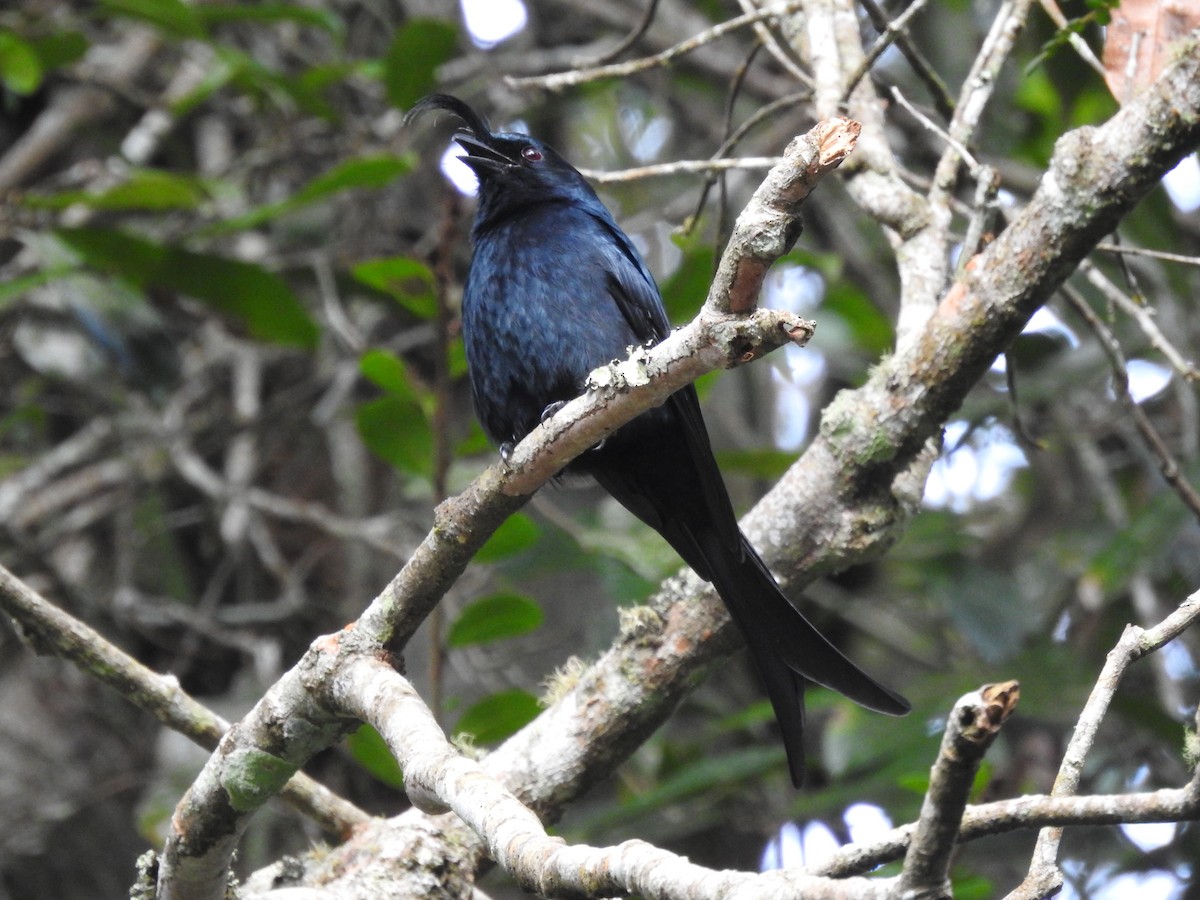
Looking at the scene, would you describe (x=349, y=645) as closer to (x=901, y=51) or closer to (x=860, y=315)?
(x=901, y=51)

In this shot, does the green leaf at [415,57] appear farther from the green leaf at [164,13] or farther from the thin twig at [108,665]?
the thin twig at [108,665]

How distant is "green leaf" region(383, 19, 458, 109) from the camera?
4488mm

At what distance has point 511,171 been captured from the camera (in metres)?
3.58

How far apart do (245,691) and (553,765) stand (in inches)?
93.6

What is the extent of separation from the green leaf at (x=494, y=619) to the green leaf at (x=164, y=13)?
96.4 inches

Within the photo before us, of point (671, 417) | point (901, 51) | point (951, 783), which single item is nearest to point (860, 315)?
point (901, 51)

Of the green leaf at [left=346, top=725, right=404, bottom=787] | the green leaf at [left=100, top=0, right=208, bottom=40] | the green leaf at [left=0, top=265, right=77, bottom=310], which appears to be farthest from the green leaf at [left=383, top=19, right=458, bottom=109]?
the green leaf at [left=346, top=725, right=404, bottom=787]

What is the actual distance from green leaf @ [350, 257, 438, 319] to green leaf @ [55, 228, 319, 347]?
81 cm

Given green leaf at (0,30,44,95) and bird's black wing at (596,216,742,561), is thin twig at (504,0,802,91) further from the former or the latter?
green leaf at (0,30,44,95)

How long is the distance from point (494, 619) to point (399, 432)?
25.0 inches

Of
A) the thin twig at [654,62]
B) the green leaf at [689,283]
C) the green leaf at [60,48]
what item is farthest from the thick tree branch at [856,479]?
the green leaf at [60,48]

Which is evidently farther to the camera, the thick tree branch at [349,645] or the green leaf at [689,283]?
the green leaf at [689,283]

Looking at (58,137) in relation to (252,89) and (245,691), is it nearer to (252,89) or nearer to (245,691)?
(252,89)

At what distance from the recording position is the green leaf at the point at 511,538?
339 cm
